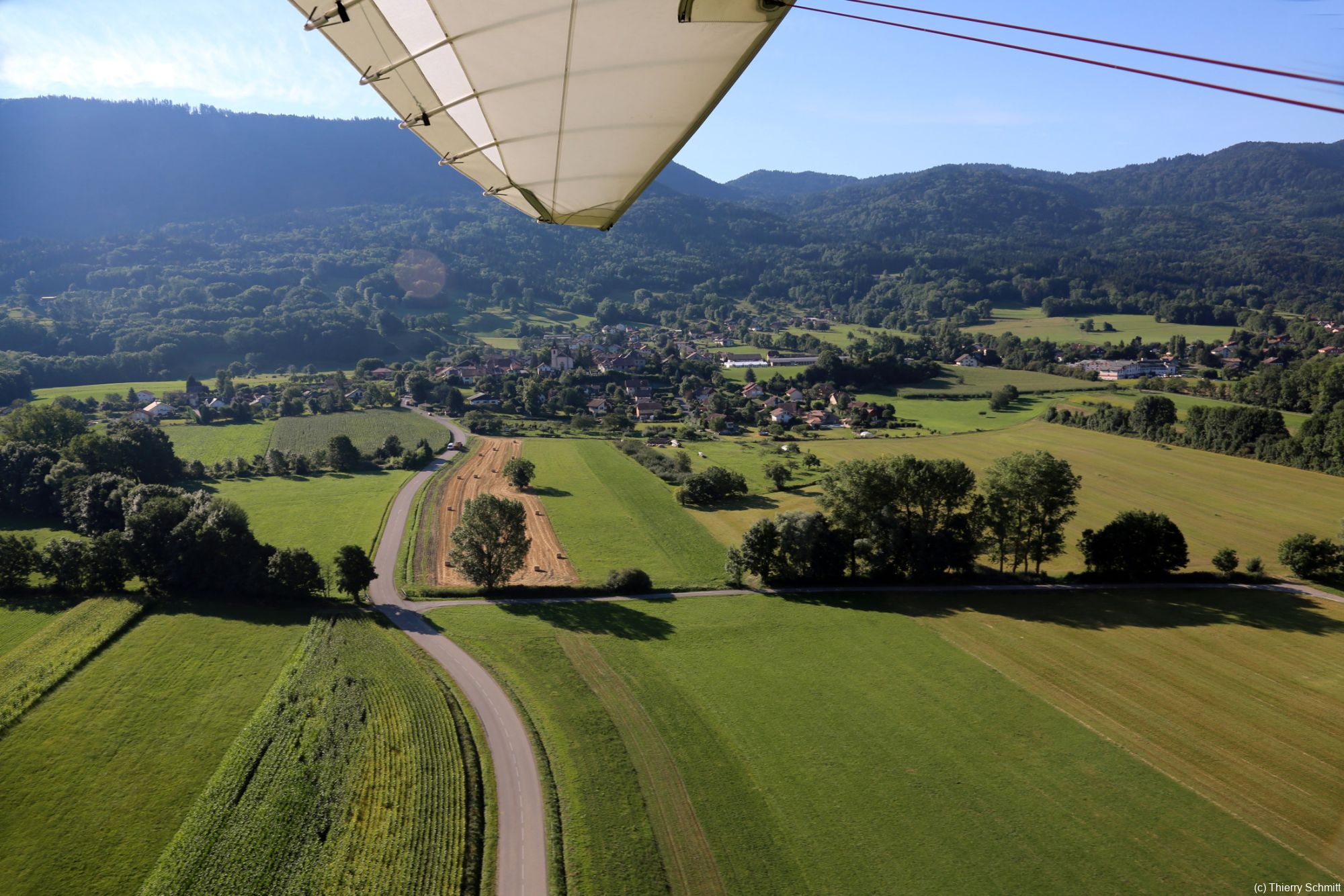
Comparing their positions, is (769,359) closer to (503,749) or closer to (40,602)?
(40,602)

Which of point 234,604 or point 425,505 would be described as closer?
point 234,604

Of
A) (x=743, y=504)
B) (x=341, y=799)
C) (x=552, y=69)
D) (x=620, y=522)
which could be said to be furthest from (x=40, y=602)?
(x=552, y=69)

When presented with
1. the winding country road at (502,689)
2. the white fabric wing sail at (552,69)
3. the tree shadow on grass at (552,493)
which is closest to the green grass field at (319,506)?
the winding country road at (502,689)

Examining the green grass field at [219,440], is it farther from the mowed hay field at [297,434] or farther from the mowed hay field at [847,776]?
the mowed hay field at [847,776]

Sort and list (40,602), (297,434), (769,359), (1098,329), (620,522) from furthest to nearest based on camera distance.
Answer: (1098,329)
(769,359)
(297,434)
(620,522)
(40,602)

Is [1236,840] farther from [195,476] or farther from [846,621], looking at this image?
[195,476]

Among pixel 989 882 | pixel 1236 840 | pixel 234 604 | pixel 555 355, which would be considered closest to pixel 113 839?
pixel 234 604
